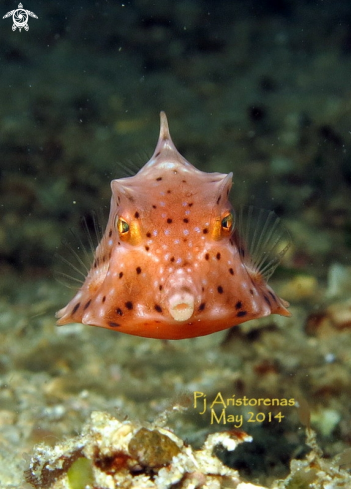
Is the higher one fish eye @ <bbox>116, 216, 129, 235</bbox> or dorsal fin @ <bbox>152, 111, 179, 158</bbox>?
dorsal fin @ <bbox>152, 111, 179, 158</bbox>

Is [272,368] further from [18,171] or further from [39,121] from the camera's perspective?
[39,121]

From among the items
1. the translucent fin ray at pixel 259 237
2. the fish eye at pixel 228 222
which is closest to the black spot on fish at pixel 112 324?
the fish eye at pixel 228 222

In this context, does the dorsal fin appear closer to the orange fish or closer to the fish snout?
the orange fish

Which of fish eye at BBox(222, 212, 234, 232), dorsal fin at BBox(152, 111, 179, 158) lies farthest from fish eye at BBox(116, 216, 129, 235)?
dorsal fin at BBox(152, 111, 179, 158)

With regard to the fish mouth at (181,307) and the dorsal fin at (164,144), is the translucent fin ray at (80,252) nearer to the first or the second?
the dorsal fin at (164,144)

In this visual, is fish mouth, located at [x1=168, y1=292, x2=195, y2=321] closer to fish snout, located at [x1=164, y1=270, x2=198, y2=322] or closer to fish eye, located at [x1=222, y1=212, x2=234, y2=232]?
fish snout, located at [x1=164, y1=270, x2=198, y2=322]

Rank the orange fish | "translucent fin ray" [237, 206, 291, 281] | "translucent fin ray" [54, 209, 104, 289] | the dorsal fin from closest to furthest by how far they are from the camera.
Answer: the orange fish < "translucent fin ray" [237, 206, 291, 281] < "translucent fin ray" [54, 209, 104, 289] < the dorsal fin

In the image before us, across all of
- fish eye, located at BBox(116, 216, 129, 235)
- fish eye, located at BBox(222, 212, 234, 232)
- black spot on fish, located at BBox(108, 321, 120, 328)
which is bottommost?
black spot on fish, located at BBox(108, 321, 120, 328)

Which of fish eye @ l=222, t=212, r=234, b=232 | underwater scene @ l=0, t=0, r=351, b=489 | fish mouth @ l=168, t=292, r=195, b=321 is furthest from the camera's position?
fish eye @ l=222, t=212, r=234, b=232

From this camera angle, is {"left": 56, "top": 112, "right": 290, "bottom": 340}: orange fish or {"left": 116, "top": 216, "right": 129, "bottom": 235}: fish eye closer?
{"left": 56, "top": 112, "right": 290, "bottom": 340}: orange fish
